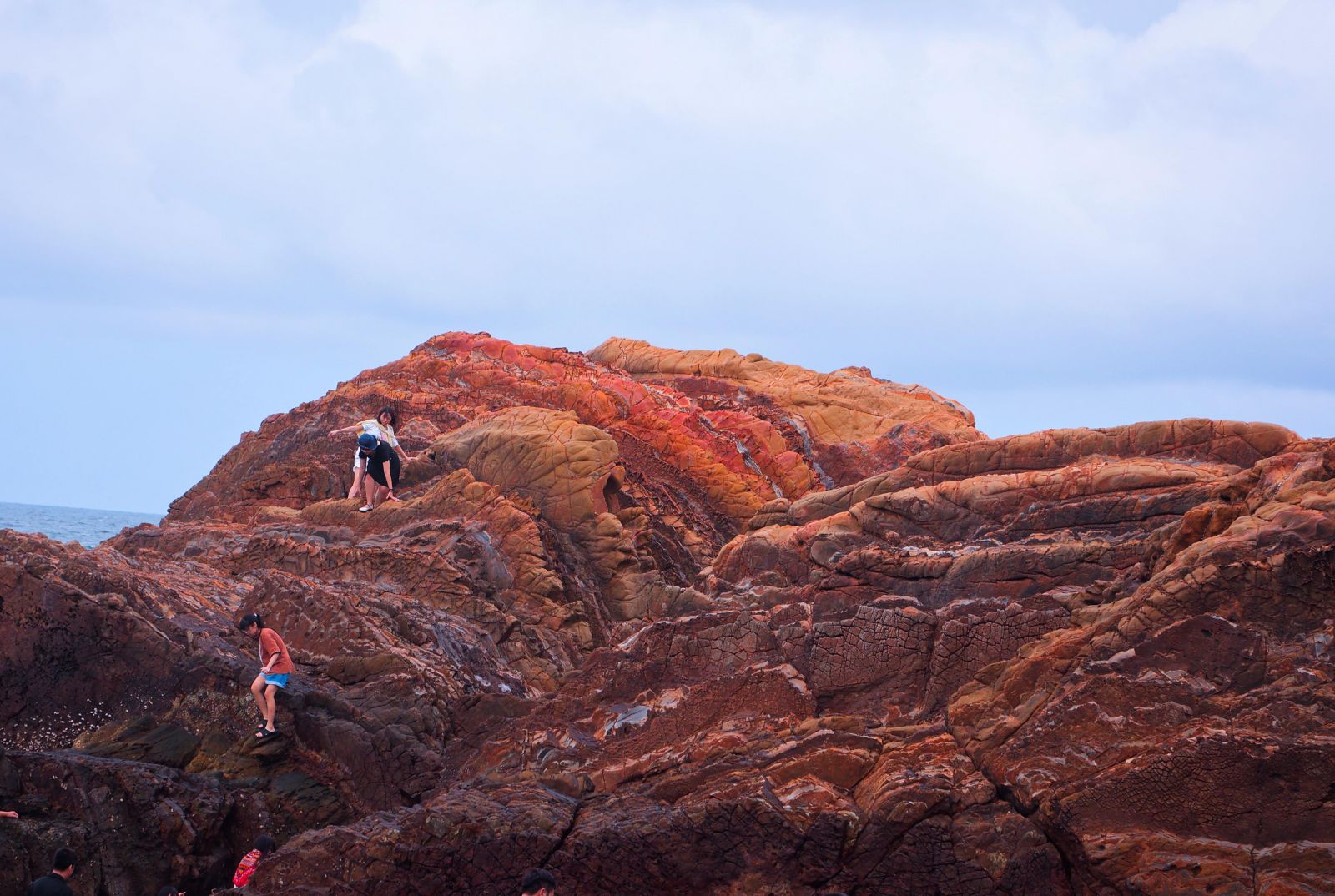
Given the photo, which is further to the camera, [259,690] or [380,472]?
[380,472]

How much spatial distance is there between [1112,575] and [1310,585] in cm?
335

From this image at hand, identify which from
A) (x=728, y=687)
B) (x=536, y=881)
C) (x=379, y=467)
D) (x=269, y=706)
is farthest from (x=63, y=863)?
(x=379, y=467)

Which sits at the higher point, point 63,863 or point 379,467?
point 379,467

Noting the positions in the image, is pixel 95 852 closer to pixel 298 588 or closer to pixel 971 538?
pixel 298 588

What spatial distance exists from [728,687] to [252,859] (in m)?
5.24

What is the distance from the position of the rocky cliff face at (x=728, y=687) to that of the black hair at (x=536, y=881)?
146 cm

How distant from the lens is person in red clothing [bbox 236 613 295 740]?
51.7 ft

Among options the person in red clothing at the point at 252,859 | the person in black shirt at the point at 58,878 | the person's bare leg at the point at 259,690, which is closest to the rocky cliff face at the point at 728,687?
the person's bare leg at the point at 259,690

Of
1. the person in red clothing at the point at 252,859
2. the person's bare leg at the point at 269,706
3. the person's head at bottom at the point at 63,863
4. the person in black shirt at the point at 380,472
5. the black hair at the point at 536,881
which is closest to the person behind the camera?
the black hair at the point at 536,881

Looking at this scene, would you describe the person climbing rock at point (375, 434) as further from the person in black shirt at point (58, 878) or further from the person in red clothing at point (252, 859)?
the person in black shirt at point (58, 878)

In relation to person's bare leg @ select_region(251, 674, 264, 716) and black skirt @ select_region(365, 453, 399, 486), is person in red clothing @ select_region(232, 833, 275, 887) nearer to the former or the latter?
person's bare leg @ select_region(251, 674, 264, 716)

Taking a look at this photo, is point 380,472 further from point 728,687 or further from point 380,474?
point 728,687

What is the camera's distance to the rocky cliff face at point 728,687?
12062mm

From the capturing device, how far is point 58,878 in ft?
39.8
